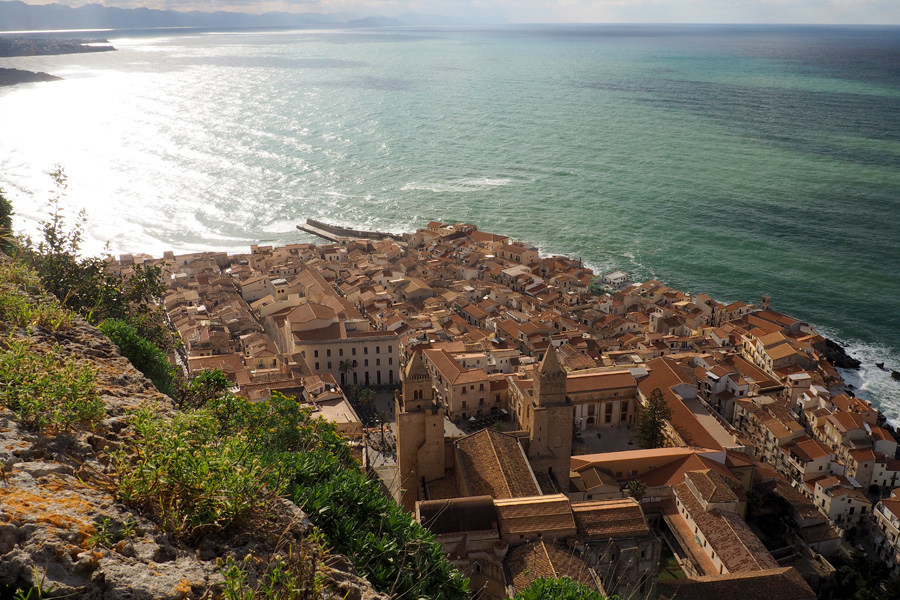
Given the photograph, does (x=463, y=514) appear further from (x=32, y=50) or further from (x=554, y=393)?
(x=32, y=50)

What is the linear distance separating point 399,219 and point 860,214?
44.8 metres

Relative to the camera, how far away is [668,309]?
4412 cm

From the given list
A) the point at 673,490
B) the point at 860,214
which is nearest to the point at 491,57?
the point at 860,214

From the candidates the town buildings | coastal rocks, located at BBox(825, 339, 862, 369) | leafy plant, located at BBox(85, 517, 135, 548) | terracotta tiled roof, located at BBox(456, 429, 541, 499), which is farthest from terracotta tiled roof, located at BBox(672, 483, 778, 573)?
leafy plant, located at BBox(85, 517, 135, 548)

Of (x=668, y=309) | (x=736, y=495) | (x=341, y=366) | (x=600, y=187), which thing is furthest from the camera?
(x=600, y=187)

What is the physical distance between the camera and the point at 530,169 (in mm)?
82062

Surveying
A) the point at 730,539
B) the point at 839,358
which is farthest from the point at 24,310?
the point at 839,358

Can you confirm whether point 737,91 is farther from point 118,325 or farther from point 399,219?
point 118,325

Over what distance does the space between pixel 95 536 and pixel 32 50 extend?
193514mm

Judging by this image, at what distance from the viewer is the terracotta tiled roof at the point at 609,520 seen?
59.2 feet

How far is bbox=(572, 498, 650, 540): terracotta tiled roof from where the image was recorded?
18031 mm

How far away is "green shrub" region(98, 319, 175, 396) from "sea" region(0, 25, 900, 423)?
36680mm

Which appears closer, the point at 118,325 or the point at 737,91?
the point at 118,325

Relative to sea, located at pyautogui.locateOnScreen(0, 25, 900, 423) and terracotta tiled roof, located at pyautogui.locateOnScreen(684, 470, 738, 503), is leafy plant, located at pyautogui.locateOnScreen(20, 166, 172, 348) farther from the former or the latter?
sea, located at pyautogui.locateOnScreen(0, 25, 900, 423)
